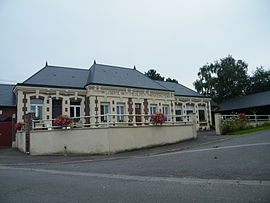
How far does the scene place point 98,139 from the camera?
1104cm

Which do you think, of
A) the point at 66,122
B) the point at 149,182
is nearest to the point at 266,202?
the point at 149,182

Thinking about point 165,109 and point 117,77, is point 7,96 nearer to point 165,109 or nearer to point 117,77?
point 117,77

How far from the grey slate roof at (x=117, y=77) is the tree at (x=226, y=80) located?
1841 centimetres

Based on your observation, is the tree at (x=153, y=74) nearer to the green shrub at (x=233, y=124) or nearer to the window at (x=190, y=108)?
the window at (x=190, y=108)

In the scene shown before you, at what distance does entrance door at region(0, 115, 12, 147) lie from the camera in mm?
17250

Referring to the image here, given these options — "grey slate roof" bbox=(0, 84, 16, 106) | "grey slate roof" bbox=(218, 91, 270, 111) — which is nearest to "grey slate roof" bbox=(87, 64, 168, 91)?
"grey slate roof" bbox=(0, 84, 16, 106)

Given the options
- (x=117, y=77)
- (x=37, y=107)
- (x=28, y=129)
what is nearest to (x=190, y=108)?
(x=117, y=77)

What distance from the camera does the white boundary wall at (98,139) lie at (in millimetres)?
10962

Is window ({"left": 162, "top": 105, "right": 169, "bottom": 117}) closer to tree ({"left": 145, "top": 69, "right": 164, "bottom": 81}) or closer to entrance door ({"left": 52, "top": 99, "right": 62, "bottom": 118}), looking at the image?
entrance door ({"left": 52, "top": 99, "right": 62, "bottom": 118})

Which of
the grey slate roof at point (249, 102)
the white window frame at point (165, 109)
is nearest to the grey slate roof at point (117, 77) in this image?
the white window frame at point (165, 109)

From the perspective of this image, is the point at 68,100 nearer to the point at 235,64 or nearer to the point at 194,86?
the point at 194,86

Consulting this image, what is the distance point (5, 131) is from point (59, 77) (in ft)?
20.9

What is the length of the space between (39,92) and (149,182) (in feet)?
49.4

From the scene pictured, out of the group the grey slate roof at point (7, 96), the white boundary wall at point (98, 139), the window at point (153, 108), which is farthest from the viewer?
the window at point (153, 108)
